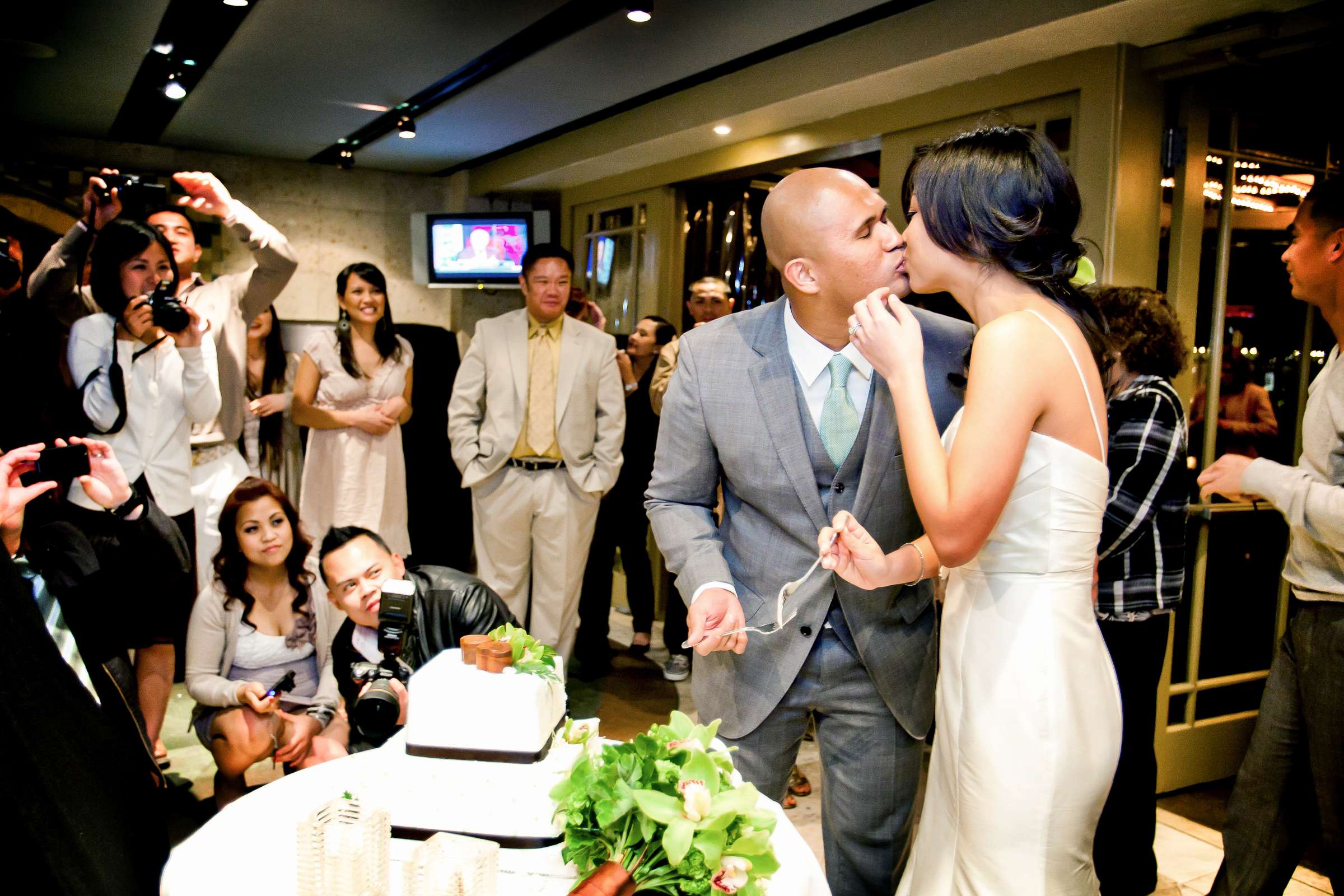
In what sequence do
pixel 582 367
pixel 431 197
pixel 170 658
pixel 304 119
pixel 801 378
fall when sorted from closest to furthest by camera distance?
pixel 801 378
pixel 170 658
pixel 582 367
pixel 304 119
pixel 431 197

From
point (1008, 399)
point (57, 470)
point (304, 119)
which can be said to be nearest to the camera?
point (1008, 399)

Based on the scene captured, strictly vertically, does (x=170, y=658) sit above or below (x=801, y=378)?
below

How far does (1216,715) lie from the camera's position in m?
3.49

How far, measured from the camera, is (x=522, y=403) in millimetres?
3934

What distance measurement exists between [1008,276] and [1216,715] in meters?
2.82

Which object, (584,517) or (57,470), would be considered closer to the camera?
(57,470)

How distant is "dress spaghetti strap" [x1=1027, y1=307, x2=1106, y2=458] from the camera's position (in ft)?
4.53

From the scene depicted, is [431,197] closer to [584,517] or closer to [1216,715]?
[584,517]

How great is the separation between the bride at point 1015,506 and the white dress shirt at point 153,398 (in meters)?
2.50

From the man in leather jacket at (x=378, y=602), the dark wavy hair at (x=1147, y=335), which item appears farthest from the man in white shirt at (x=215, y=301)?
the dark wavy hair at (x=1147, y=335)

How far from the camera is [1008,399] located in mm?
1342

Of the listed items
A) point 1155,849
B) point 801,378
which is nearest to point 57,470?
point 801,378

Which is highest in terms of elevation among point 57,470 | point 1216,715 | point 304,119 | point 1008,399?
point 304,119

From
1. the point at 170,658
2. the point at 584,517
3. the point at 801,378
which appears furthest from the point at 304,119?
the point at 801,378
